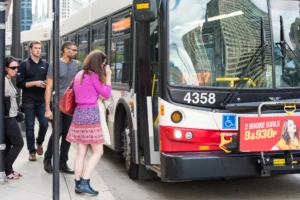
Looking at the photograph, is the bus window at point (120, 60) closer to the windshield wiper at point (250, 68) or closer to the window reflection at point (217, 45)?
the window reflection at point (217, 45)

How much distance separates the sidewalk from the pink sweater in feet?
3.73

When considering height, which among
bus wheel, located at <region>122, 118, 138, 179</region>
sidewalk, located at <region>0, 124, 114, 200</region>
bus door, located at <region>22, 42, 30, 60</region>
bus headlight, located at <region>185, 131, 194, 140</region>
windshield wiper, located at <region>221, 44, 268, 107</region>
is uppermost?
bus door, located at <region>22, 42, 30, 60</region>

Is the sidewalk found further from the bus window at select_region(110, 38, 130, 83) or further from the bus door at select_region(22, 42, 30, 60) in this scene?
the bus door at select_region(22, 42, 30, 60)

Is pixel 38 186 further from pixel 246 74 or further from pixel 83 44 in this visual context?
pixel 83 44

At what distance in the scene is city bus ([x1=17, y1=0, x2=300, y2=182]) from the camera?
5.12 m

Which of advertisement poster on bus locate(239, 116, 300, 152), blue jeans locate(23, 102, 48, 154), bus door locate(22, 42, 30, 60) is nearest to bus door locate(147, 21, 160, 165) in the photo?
advertisement poster on bus locate(239, 116, 300, 152)

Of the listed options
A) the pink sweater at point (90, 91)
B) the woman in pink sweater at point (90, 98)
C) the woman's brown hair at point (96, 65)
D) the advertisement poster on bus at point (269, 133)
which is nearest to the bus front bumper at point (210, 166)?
the advertisement poster on bus at point (269, 133)

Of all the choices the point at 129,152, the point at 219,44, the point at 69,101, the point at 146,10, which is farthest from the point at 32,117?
the point at 219,44

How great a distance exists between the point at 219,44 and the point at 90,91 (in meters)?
1.56

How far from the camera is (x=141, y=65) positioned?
579 cm

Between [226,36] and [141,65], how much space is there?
1.12m

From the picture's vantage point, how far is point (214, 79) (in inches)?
207

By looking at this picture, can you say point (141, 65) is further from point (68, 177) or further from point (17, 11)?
point (17, 11)

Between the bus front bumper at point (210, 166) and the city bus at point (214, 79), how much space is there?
0.4 inches
